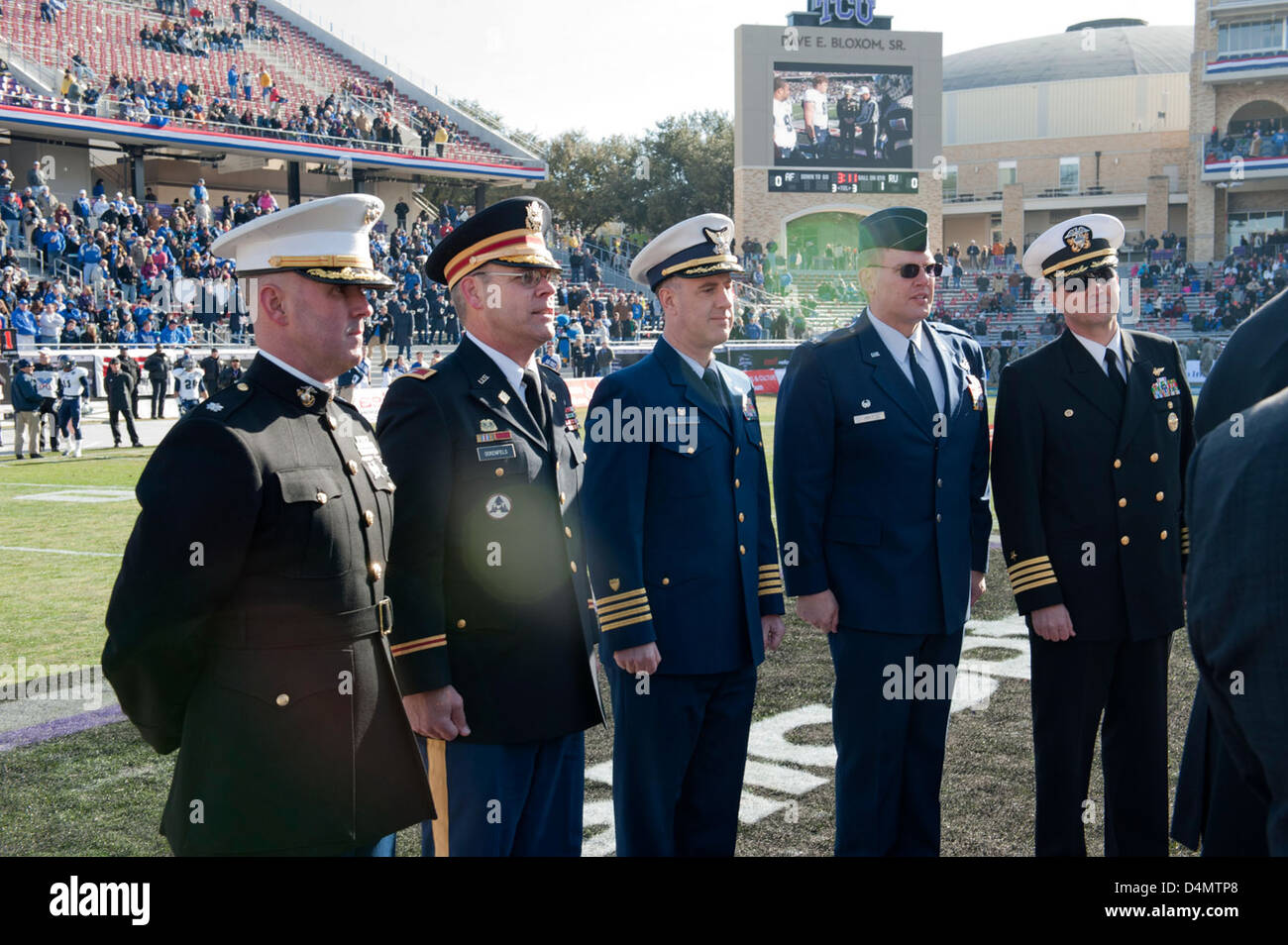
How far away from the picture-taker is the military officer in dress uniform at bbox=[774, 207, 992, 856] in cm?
416

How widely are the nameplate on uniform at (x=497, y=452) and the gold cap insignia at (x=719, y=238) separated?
3.76 ft

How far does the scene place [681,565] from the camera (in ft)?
13.2

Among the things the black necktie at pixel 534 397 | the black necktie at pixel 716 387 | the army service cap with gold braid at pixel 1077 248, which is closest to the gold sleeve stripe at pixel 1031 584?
the army service cap with gold braid at pixel 1077 248

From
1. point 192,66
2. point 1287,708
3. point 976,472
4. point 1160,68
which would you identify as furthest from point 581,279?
point 1160,68

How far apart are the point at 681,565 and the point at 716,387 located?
666mm

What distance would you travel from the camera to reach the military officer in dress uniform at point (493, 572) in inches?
129

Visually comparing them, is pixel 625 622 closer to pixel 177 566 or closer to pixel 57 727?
pixel 177 566

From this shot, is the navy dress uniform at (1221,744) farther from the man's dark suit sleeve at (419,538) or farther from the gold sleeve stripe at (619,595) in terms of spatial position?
the man's dark suit sleeve at (419,538)

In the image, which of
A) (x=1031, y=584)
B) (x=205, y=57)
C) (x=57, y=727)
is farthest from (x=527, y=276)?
(x=205, y=57)

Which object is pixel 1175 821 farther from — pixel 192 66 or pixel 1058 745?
pixel 192 66

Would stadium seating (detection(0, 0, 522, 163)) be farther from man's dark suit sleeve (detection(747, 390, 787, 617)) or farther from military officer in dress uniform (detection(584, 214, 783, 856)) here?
man's dark suit sleeve (detection(747, 390, 787, 617))

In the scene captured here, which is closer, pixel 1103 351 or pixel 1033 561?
pixel 1033 561

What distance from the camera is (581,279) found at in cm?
4275

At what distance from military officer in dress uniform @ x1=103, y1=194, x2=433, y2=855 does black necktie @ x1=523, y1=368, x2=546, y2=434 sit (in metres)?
0.80
